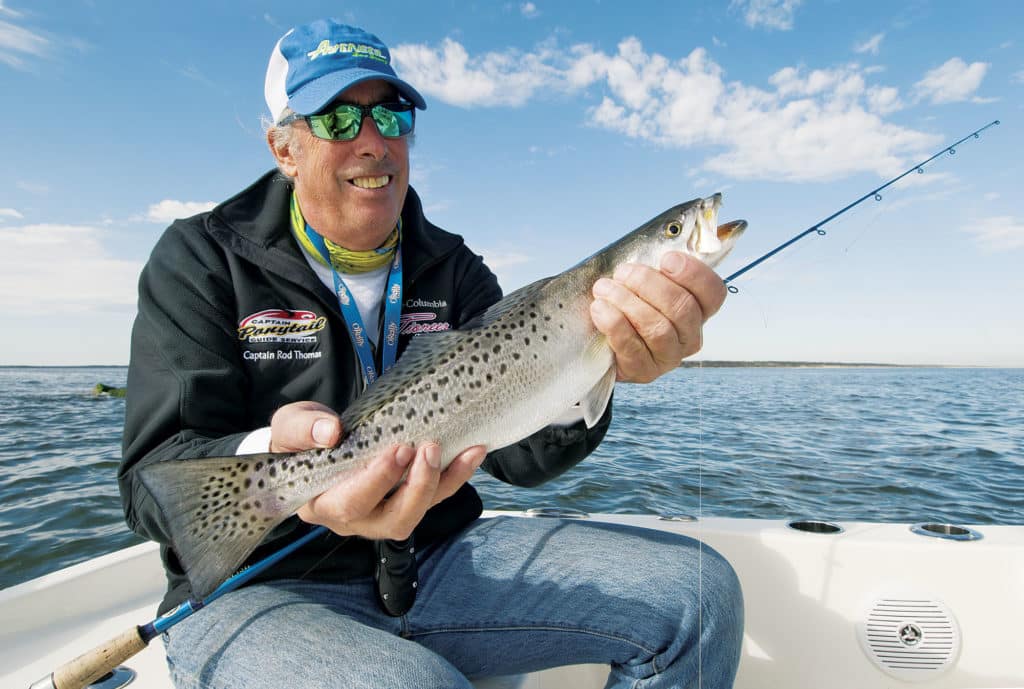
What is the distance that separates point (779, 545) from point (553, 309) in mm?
2511

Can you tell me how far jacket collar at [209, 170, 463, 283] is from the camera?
2.83 m

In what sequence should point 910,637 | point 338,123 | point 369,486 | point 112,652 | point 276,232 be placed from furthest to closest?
point 910,637 → point 276,232 → point 338,123 → point 112,652 → point 369,486

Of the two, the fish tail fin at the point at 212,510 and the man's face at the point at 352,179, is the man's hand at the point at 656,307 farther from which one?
the fish tail fin at the point at 212,510

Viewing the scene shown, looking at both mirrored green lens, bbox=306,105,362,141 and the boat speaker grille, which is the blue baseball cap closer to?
mirrored green lens, bbox=306,105,362,141

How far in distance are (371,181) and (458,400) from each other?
1.16m

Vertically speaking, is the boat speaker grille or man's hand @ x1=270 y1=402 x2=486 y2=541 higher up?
man's hand @ x1=270 y1=402 x2=486 y2=541

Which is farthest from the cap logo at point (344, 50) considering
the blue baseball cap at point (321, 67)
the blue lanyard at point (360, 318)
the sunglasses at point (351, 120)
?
the blue lanyard at point (360, 318)

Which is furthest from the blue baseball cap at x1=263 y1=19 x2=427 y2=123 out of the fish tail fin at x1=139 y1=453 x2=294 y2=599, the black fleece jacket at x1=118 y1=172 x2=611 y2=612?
the fish tail fin at x1=139 y1=453 x2=294 y2=599

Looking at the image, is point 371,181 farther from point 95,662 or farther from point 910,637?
point 910,637

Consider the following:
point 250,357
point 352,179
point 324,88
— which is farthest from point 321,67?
point 250,357

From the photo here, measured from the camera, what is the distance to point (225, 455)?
2.25 m

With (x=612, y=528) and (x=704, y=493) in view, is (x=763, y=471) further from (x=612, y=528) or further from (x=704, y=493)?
(x=612, y=528)

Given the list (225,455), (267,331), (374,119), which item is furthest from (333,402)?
(374,119)

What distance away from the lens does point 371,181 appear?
2.85 metres
